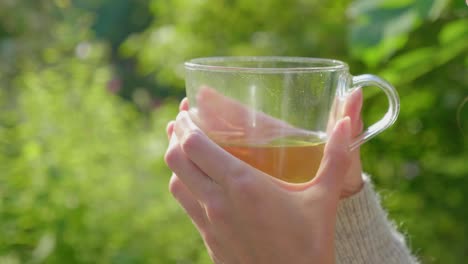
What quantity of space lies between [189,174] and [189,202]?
3.6 inches

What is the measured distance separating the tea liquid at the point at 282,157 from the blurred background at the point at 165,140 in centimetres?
55

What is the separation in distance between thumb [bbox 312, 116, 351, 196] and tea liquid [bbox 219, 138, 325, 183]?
5 cm

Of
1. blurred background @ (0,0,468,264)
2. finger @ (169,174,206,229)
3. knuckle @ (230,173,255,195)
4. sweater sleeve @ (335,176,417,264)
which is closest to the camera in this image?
knuckle @ (230,173,255,195)

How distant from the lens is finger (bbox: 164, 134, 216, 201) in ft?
2.80

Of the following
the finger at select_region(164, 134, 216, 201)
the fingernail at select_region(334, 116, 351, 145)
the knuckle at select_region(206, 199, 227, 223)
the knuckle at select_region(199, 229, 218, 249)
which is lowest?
the knuckle at select_region(199, 229, 218, 249)

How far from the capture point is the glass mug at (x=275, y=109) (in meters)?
0.90

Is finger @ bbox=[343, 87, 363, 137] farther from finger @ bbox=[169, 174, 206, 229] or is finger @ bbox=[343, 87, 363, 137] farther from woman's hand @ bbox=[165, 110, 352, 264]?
finger @ bbox=[169, 174, 206, 229]

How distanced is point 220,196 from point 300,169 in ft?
0.44

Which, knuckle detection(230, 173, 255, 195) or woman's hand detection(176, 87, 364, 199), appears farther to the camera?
woman's hand detection(176, 87, 364, 199)

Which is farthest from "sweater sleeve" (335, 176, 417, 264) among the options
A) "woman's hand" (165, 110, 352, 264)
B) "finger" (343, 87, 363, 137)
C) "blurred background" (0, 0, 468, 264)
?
"blurred background" (0, 0, 468, 264)

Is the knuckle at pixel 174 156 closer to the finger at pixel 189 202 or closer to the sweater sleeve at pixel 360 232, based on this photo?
the finger at pixel 189 202

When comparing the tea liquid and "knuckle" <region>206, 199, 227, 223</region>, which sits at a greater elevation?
the tea liquid

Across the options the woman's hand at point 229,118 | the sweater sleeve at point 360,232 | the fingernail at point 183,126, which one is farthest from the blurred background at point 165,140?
the fingernail at point 183,126

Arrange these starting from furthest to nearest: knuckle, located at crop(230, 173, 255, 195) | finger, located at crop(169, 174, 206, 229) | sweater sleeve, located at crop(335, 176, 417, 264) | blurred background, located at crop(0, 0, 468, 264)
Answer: blurred background, located at crop(0, 0, 468, 264)
sweater sleeve, located at crop(335, 176, 417, 264)
finger, located at crop(169, 174, 206, 229)
knuckle, located at crop(230, 173, 255, 195)
